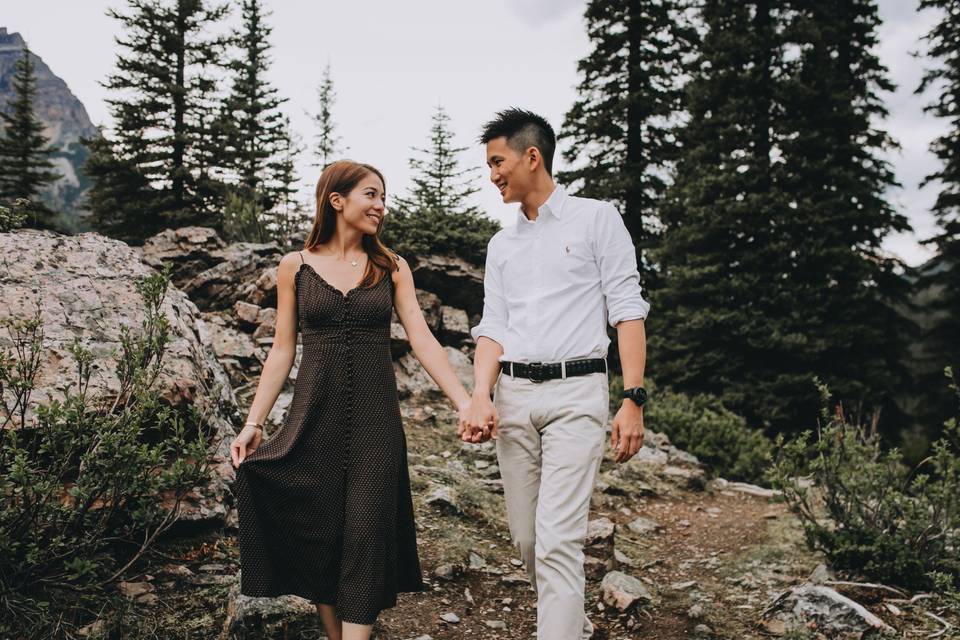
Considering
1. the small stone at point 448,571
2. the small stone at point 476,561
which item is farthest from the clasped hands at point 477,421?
the small stone at point 476,561

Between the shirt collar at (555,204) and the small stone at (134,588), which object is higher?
the shirt collar at (555,204)

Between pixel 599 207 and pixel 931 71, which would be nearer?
pixel 599 207

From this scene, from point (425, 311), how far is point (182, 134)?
50.0ft

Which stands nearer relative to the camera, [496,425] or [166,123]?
[496,425]

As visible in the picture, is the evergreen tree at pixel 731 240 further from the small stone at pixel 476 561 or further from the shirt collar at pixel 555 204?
the shirt collar at pixel 555 204

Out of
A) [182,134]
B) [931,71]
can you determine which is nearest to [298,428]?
[931,71]

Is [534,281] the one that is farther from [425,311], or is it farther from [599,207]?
[425,311]

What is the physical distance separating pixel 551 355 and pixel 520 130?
1126mm

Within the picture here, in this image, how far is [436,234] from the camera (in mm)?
11367

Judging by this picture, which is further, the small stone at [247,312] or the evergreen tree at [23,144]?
the evergreen tree at [23,144]

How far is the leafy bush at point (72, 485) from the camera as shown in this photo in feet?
9.45

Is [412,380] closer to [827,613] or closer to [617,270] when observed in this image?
[827,613]

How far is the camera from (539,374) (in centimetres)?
306

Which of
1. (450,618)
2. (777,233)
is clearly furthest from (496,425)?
(777,233)
